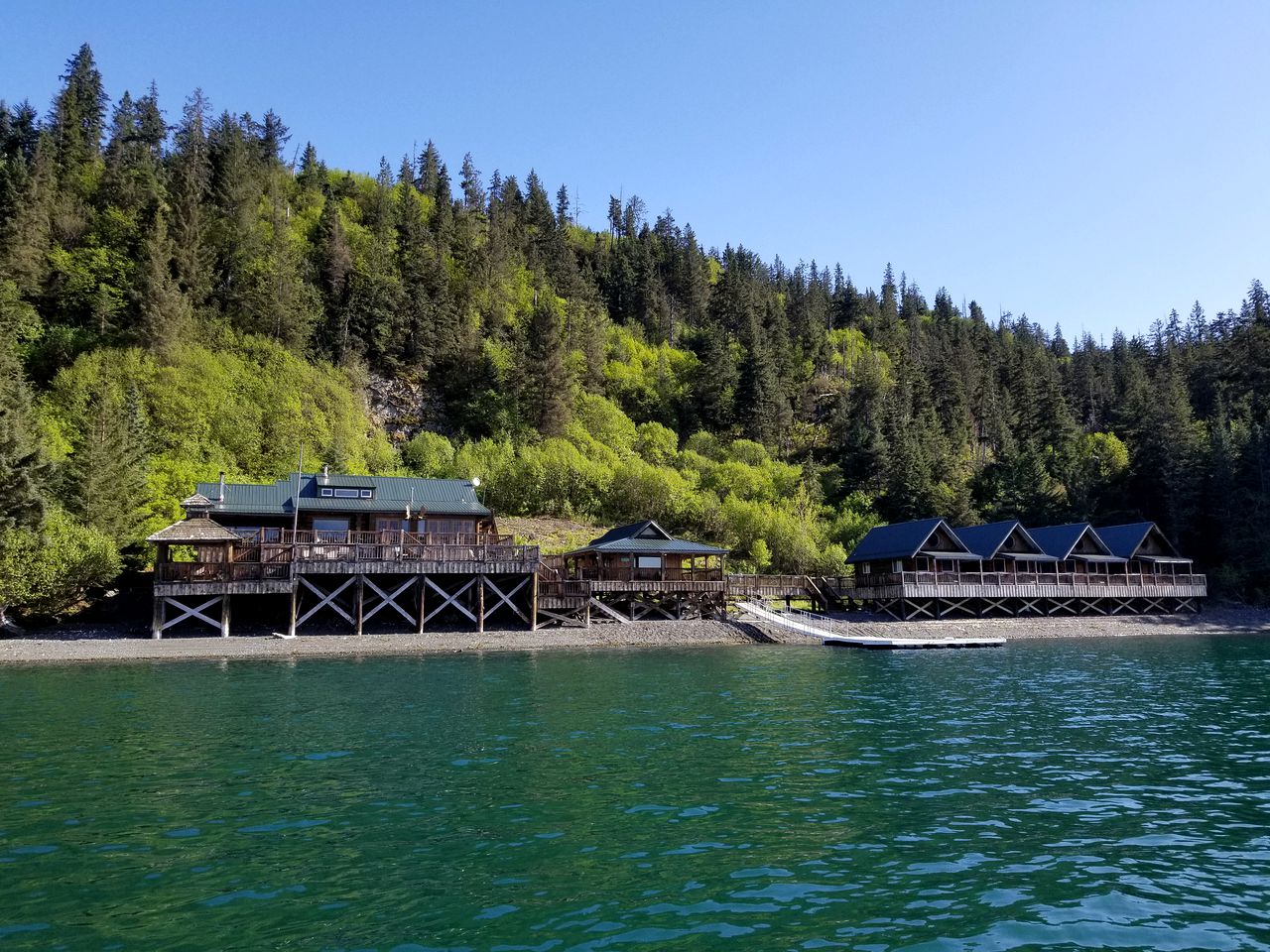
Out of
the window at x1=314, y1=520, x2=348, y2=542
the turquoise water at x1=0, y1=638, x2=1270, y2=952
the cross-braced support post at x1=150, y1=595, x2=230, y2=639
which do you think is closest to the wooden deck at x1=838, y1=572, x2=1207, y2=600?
the turquoise water at x1=0, y1=638, x2=1270, y2=952

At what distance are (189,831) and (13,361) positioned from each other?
157 feet

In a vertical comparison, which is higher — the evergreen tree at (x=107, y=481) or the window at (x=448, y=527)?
the evergreen tree at (x=107, y=481)

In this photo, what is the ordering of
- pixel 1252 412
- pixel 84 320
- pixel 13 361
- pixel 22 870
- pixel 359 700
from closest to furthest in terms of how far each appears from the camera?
pixel 22 870 < pixel 359 700 < pixel 13 361 < pixel 84 320 < pixel 1252 412

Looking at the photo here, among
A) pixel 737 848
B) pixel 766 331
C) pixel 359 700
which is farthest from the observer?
pixel 766 331

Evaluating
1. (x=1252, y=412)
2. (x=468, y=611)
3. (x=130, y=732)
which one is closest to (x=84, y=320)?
(x=468, y=611)

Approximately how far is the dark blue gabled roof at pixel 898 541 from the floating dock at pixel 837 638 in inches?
329

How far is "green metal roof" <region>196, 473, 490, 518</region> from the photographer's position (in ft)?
129

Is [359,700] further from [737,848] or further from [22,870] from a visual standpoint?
[737,848]

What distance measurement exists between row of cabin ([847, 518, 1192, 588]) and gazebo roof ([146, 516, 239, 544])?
37.3 metres

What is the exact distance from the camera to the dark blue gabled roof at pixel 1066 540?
53.8m

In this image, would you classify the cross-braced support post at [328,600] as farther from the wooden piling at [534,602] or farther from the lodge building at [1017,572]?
the lodge building at [1017,572]

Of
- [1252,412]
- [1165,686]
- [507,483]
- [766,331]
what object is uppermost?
[766,331]

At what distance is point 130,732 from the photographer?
16.5 metres

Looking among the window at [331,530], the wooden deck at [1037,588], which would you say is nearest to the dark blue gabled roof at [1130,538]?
the wooden deck at [1037,588]
